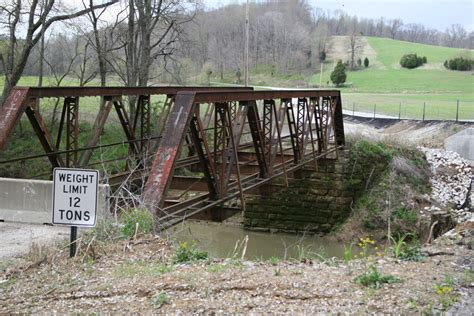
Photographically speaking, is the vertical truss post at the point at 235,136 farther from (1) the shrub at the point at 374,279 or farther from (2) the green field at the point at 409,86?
(2) the green field at the point at 409,86

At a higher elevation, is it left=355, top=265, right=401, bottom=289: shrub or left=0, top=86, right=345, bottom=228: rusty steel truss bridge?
left=0, top=86, right=345, bottom=228: rusty steel truss bridge

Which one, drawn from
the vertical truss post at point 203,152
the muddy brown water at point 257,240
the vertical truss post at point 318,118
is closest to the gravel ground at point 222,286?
the vertical truss post at point 203,152

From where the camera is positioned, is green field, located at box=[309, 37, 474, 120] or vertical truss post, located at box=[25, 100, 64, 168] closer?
vertical truss post, located at box=[25, 100, 64, 168]

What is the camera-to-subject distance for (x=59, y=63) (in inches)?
1582

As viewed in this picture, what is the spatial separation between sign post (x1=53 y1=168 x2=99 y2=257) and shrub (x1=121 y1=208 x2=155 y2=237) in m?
1.39

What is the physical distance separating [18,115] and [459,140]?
25.0m

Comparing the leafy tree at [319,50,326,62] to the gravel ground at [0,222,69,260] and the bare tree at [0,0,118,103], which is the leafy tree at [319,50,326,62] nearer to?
the bare tree at [0,0,118,103]

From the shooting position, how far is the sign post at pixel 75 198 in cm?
714

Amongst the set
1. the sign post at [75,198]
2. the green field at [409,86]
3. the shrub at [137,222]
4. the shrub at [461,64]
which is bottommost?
the shrub at [137,222]

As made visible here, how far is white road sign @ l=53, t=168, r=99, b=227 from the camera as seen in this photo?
23.4 feet

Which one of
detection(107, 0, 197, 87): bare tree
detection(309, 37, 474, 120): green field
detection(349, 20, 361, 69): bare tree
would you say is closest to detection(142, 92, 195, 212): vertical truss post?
detection(107, 0, 197, 87): bare tree

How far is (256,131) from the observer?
1518 centimetres

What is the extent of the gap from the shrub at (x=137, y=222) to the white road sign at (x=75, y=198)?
1392 mm

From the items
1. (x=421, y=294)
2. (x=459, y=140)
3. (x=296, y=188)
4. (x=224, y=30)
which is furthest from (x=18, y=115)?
(x=224, y=30)
